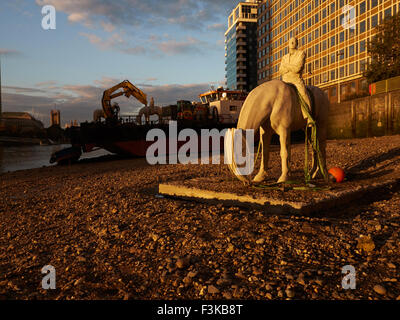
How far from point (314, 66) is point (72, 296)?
59.9 metres

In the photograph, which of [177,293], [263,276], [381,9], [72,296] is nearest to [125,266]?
[72,296]

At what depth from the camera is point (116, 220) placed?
554 cm

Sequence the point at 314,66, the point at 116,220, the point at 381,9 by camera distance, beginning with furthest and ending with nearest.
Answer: the point at 314,66
the point at 381,9
the point at 116,220

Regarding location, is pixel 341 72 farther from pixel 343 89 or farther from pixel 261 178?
pixel 261 178

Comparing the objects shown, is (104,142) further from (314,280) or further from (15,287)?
(314,280)

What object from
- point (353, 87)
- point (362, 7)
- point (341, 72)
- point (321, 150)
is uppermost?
point (362, 7)

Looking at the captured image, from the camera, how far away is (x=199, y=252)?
12.8 ft

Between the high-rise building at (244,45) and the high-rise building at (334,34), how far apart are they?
26.1m

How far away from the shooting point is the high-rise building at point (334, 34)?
139 feet

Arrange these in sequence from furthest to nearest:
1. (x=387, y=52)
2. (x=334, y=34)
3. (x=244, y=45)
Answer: (x=244, y=45) → (x=334, y=34) → (x=387, y=52)

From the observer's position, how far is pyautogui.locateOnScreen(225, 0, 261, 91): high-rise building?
9288cm

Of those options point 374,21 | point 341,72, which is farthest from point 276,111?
point 341,72

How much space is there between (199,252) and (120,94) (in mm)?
23440

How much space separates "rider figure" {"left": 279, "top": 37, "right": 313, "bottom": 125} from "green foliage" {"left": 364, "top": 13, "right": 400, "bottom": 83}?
29767mm
